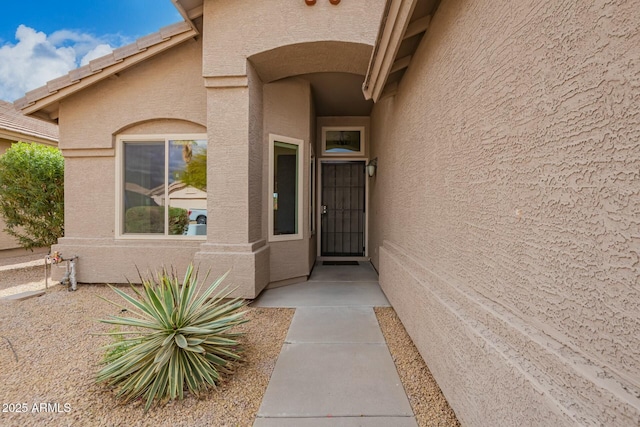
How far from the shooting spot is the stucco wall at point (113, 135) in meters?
5.53

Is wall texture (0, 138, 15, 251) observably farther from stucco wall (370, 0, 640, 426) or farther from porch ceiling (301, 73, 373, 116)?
stucco wall (370, 0, 640, 426)

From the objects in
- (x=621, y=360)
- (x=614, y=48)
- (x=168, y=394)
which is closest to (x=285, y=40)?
(x=614, y=48)

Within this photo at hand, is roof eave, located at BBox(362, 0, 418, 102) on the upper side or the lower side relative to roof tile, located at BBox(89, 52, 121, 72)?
lower

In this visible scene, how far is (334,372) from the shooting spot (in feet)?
9.27

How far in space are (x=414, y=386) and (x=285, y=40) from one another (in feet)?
15.7

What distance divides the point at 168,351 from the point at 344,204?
6.73m

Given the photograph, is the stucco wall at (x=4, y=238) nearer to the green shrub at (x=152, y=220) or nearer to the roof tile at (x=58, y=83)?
the roof tile at (x=58, y=83)

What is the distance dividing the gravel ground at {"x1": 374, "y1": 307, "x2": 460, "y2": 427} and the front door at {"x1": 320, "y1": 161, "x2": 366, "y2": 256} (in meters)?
4.87

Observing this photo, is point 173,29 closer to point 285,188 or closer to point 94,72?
point 94,72

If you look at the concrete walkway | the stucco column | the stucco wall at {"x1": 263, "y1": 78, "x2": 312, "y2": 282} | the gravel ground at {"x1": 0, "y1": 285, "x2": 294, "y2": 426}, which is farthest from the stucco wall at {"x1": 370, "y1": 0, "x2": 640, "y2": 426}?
the stucco wall at {"x1": 263, "y1": 78, "x2": 312, "y2": 282}

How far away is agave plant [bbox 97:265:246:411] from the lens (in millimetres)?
2428

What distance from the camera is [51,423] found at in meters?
2.20

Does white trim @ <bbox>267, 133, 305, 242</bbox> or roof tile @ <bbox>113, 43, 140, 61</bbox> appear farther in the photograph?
white trim @ <bbox>267, 133, 305, 242</bbox>

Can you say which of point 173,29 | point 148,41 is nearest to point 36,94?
point 148,41
